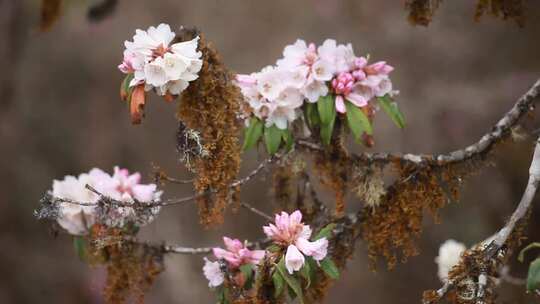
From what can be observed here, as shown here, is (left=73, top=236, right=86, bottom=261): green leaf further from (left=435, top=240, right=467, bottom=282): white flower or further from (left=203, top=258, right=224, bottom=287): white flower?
(left=435, top=240, right=467, bottom=282): white flower

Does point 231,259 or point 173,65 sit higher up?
point 173,65

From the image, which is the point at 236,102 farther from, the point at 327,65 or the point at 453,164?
the point at 453,164

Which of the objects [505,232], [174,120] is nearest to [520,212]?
[505,232]

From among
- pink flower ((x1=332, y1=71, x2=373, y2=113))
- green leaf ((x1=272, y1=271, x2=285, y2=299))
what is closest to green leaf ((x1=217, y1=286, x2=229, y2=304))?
green leaf ((x1=272, y1=271, x2=285, y2=299))

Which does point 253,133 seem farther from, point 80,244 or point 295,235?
point 80,244

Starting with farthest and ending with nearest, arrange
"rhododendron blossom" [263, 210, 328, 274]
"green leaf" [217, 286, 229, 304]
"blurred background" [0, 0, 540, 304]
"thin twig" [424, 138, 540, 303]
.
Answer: "blurred background" [0, 0, 540, 304]
"green leaf" [217, 286, 229, 304]
"rhododendron blossom" [263, 210, 328, 274]
"thin twig" [424, 138, 540, 303]
